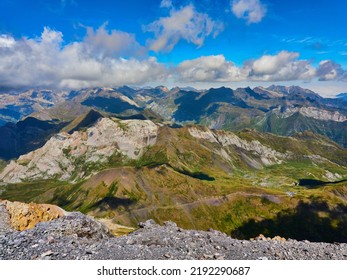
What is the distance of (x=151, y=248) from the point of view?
27.4 meters

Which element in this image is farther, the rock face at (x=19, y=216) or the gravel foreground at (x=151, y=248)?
the rock face at (x=19, y=216)

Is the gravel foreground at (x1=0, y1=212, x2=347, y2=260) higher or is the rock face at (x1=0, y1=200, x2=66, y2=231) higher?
the gravel foreground at (x1=0, y1=212, x2=347, y2=260)

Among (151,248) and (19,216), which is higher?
(151,248)

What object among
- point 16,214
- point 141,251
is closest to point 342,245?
point 141,251

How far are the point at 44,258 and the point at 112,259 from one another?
532 cm

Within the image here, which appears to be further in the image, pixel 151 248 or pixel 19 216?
pixel 19 216

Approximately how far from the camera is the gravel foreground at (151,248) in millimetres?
25281

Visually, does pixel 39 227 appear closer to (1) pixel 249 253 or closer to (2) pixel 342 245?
(1) pixel 249 253

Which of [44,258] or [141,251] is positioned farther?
[141,251]

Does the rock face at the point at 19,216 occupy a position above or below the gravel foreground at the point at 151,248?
below

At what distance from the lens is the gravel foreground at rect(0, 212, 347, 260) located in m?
25.3

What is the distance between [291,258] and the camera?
26797mm

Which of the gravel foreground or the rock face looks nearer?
the gravel foreground
